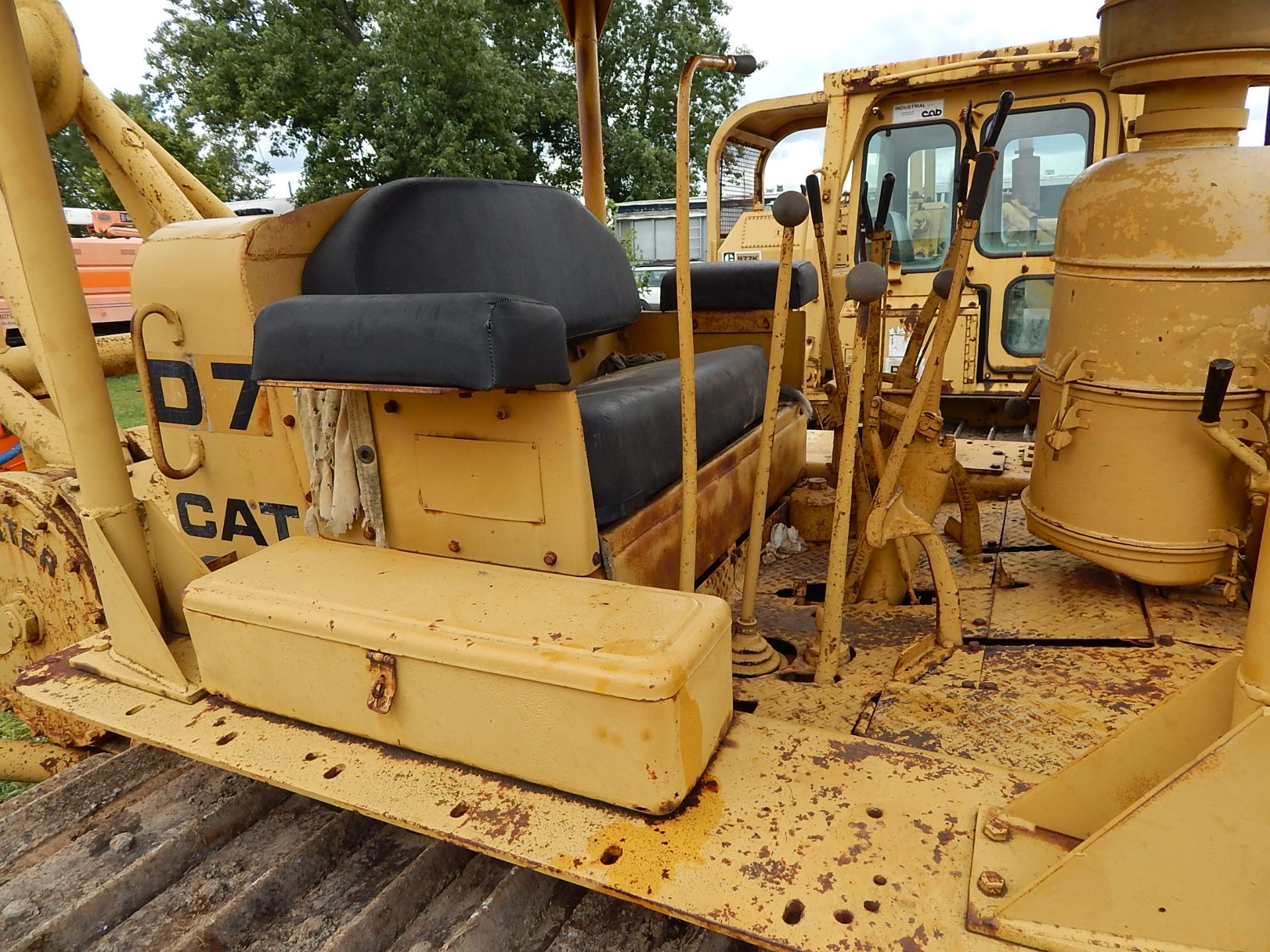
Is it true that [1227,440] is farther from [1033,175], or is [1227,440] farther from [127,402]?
[127,402]

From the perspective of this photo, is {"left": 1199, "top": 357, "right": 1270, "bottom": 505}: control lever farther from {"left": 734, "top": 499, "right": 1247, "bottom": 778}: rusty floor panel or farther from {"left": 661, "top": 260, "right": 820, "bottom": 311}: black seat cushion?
{"left": 661, "top": 260, "right": 820, "bottom": 311}: black seat cushion

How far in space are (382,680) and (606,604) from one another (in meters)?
0.38

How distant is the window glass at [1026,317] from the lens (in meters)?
4.86

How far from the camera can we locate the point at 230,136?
16266 mm

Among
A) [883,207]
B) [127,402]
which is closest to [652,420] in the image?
[883,207]

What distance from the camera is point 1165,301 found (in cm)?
173

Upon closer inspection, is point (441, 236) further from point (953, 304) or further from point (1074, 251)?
point (1074, 251)

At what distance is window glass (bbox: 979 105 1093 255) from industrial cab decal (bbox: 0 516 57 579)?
4298mm

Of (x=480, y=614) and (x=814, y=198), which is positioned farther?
(x=814, y=198)

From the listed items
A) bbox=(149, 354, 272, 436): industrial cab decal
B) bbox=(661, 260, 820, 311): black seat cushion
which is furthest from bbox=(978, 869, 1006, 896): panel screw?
bbox=(661, 260, 820, 311): black seat cushion

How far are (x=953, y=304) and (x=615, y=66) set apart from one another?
16071mm

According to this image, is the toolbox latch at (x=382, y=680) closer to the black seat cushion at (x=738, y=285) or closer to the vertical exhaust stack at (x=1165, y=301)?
the vertical exhaust stack at (x=1165, y=301)

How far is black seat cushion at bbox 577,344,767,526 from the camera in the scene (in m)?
1.80

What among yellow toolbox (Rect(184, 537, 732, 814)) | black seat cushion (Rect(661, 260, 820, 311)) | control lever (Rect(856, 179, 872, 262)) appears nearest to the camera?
yellow toolbox (Rect(184, 537, 732, 814))
